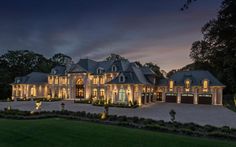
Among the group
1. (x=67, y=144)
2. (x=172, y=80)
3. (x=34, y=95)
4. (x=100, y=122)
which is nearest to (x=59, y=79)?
(x=34, y=95)

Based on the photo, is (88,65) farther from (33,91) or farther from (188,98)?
(188,98)

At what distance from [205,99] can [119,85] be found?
17.7m

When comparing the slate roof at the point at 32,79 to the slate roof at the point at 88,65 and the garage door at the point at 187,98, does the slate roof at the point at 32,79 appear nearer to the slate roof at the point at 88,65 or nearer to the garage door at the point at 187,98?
the slate roof at the point at 88,65

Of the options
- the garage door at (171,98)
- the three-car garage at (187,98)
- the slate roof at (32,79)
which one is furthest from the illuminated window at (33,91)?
Answer: the three-car garage at (187,98)

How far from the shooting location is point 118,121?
16047 millimetres

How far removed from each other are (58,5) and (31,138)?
11740 mm

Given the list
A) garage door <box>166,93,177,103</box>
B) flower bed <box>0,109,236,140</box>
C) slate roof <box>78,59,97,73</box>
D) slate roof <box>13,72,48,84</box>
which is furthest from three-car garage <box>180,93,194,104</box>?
slate roof <box>13,72,48,84</box>

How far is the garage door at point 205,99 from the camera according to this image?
39.8 m

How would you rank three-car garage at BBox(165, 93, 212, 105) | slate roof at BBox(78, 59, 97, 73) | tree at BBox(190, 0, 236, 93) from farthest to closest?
slate roof at BBox(78, 59, 97, 73) < three-car garage at BBox(165, 93, 212, 105) < tree at BBox(190, 0, 236, 93)

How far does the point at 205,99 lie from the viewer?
40250 millimetres

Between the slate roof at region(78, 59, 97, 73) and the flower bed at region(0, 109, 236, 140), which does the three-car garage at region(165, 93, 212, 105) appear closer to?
the slate roof at region(78, 59, 97, 73)

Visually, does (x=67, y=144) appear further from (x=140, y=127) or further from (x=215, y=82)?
(x=215, y=82)

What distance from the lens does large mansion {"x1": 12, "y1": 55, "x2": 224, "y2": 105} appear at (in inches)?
1465

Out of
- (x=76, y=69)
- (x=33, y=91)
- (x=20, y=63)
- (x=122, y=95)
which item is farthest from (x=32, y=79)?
(x=122, y=95)
